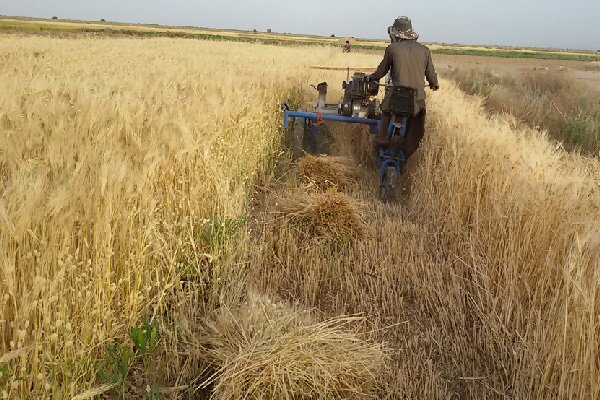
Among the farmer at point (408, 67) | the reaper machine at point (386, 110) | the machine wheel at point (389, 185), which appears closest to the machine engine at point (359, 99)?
the reaper machine at point (386, 110)

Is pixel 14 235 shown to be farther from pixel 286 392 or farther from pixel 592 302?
pixel 592 302

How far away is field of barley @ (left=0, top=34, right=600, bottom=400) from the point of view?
1838mm

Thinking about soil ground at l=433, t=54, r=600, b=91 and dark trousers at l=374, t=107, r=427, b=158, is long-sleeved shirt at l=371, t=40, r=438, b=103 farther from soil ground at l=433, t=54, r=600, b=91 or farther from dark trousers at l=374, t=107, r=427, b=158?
soil ground at l=433, t=54, r=600, b=91

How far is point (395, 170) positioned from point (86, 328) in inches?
158

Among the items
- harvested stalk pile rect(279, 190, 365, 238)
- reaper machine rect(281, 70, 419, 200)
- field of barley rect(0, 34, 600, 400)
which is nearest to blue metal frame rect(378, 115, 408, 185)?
reaper machine rect(281, 70, 419, 200)

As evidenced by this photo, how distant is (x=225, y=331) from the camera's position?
232 cm

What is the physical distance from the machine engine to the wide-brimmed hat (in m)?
0.81

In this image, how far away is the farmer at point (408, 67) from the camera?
17.0 ft

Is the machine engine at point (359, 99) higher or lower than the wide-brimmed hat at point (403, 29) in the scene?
lower

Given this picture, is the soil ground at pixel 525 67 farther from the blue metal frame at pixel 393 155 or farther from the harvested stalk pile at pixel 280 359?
the harvested stalk pile at pixel 280 359

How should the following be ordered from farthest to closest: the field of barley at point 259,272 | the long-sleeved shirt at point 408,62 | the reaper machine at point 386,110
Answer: the long-sleeved shirt at point 408,62
the reaper machine at point 386,110
the field of barley at point 259,272

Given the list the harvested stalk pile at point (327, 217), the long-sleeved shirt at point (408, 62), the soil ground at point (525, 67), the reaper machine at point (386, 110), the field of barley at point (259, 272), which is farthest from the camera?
the soil ground at point (525, 67)

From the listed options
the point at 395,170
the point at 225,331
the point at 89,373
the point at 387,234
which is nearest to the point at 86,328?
the point at 89,373

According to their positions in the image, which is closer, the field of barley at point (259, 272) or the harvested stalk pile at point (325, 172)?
the field of barley at point (259, 272)
